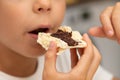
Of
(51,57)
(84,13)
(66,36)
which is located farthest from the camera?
(84,13)

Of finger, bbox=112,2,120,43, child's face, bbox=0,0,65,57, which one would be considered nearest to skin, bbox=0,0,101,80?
child's face, bbox=0,0,65,57

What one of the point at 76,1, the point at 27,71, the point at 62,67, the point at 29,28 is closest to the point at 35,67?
the point at 27,71

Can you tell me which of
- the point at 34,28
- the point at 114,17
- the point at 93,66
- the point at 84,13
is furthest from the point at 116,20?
the point at 84,13

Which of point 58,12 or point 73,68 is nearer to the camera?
point 73,68

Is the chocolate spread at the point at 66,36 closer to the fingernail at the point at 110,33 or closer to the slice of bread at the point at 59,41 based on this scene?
the slice of bread at the point at 59,41

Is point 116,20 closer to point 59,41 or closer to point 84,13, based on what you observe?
point 59,41

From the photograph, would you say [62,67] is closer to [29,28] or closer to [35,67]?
[35,67]

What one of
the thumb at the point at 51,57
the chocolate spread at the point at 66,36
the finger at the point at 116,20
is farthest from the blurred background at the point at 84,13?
the thumb at the point at 51,57
